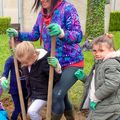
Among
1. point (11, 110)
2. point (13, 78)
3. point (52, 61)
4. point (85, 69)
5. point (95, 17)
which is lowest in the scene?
point (11, 110)

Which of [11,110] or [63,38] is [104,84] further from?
[11,110]

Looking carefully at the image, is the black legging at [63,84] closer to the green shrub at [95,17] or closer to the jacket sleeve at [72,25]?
the jacket sleeve at [72,25]

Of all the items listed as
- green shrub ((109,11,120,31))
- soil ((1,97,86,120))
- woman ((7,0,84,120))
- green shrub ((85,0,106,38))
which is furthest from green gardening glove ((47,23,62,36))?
green shrub ((109,11,120,31))

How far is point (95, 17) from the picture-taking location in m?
10.9

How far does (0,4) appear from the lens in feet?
55.5

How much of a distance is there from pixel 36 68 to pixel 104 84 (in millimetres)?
755

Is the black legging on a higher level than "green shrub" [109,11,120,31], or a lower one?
lower

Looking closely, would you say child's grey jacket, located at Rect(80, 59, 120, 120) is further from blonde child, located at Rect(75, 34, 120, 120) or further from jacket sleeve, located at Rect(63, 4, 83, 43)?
jacket sleeve, located at Rect(63, 4, 83, 43)

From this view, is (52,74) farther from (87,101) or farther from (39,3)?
(39,3)

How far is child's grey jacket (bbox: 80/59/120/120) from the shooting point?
11.0ft

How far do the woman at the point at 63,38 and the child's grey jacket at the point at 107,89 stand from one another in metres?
0.37

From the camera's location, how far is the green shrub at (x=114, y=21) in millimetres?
17547

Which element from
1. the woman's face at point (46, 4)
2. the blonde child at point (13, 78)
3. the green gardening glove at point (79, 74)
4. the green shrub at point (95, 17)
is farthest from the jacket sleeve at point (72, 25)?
the green shrub at point (95, 17)

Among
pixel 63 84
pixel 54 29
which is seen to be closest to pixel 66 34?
pixel 54 29
